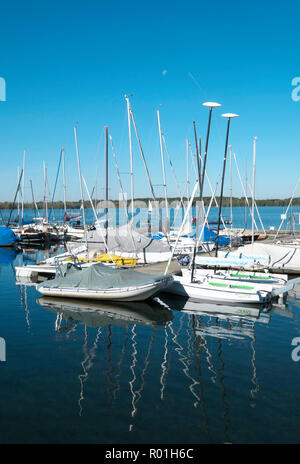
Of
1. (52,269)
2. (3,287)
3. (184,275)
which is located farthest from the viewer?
(52,269)

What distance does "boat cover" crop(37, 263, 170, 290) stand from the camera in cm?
2173

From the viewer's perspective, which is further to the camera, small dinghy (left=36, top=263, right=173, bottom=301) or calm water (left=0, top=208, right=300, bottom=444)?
small dinghy (left=36, top=263, right=173, bottom=301)

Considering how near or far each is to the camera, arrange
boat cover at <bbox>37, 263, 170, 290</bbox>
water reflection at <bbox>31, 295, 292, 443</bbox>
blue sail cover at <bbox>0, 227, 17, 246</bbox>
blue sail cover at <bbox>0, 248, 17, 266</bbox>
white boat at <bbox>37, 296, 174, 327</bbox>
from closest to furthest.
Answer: water reflection at <bbox>31, 295, 292, 443</bbox> → white boat at <bbox>37, 296, 174, 327</bbox> → boat cover at <bbox>37, 263, 170, 290</bbox> → blue sail cover at <bbox>0, 248, 17, 266</bbox> → blue sail cover at <bbox>0, 227, 17, 246</bbox>

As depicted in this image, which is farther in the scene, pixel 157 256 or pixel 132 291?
pixel 157 256

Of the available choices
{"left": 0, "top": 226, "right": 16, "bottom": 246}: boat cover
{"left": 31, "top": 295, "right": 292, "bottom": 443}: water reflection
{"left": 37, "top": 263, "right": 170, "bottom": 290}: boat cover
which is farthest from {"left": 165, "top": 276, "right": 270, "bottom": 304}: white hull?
{"left": 0, "top": 226, "right": 16, "bottom": 246}: boat cover

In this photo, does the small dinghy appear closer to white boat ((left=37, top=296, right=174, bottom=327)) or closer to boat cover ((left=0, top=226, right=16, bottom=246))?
white boat ((left=37, top=296, right=174, bottom=327))

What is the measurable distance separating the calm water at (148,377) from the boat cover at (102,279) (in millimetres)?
1801

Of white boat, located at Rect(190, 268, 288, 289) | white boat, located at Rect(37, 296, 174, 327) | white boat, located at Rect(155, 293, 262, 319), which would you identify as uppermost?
white boat, located at Rect(190, 268, 288, 289)

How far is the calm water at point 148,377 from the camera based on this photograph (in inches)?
374

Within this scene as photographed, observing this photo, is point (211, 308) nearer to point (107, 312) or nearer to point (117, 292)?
point (117, 292)
